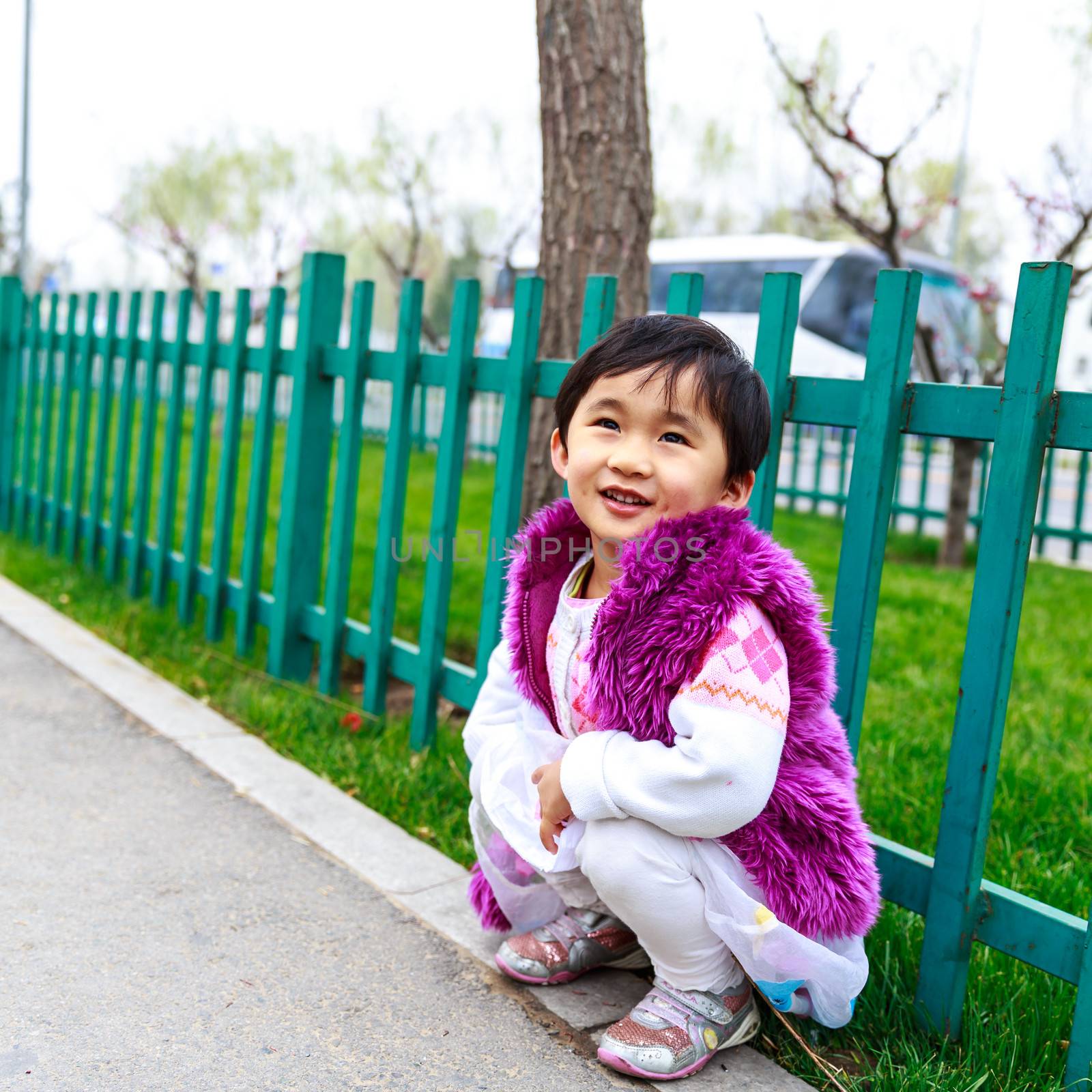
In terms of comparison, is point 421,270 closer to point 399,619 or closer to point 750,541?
point 399,619

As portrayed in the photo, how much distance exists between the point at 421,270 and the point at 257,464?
61.9 feet

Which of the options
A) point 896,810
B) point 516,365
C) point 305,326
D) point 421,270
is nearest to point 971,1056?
point 896,810

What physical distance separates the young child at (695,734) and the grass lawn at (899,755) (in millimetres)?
191

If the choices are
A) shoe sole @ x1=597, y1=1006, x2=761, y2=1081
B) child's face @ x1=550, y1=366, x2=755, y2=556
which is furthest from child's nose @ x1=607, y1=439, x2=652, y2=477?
shoe sole @ x1=597, y1=1006, x2=761, y2=1081

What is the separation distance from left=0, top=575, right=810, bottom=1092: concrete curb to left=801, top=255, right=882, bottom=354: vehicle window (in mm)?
14790

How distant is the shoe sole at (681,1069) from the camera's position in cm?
182

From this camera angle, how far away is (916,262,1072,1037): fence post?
5.89 feet

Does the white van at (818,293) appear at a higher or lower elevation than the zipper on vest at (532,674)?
higher

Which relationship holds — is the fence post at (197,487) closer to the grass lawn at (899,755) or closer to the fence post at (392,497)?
the grass lawn at (899,755)

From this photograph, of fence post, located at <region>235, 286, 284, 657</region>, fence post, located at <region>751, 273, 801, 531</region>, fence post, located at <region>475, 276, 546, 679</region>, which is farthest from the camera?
fence post, located at <region>235, 286, 284, 657</region>

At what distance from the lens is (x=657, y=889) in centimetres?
180

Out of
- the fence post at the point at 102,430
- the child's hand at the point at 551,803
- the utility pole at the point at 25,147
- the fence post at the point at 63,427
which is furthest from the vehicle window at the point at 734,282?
the child's hand at the point at 551,803

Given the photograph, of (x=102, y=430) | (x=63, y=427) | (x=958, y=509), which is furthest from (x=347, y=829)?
(x=958, y=509)

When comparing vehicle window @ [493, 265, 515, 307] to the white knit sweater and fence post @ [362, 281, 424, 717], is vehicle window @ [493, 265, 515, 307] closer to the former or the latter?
fence post @ [362, 281, 424, 717]
